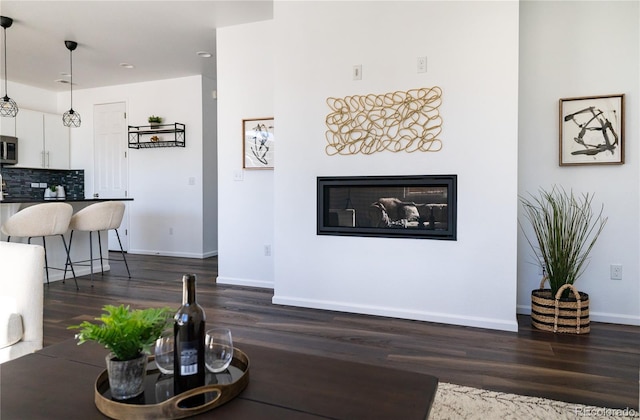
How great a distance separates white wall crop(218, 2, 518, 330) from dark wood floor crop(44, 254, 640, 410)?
240mm

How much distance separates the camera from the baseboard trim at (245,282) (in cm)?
445

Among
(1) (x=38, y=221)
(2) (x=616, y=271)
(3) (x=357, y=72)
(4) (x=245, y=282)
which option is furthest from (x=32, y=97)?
(2) (x=616, y=271)

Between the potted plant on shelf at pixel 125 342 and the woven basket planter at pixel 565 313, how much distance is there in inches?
113

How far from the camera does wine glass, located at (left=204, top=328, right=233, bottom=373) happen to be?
4.14 ft

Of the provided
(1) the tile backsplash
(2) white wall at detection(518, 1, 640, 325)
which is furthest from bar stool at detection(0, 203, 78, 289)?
(2) white wall at detection(518, 1, 640, 325)

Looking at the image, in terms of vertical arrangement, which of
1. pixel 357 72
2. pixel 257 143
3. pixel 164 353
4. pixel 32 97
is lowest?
pixel 164 353

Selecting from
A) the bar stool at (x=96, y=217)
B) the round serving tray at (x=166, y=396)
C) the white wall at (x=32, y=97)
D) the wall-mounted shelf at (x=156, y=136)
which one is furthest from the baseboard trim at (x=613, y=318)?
the white wall at (x=32, y=97)

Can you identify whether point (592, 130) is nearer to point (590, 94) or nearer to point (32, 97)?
point (590, 94)

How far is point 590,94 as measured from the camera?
329cm

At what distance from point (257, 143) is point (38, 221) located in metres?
2.21

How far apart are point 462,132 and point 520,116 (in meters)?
0.70

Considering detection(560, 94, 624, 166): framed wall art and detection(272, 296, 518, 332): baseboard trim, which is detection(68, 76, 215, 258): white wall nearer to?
detection(272, 296, 518, 332): baseboard trim

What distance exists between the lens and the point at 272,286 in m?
4.43

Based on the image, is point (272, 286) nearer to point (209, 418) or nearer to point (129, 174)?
point (209, 418)
